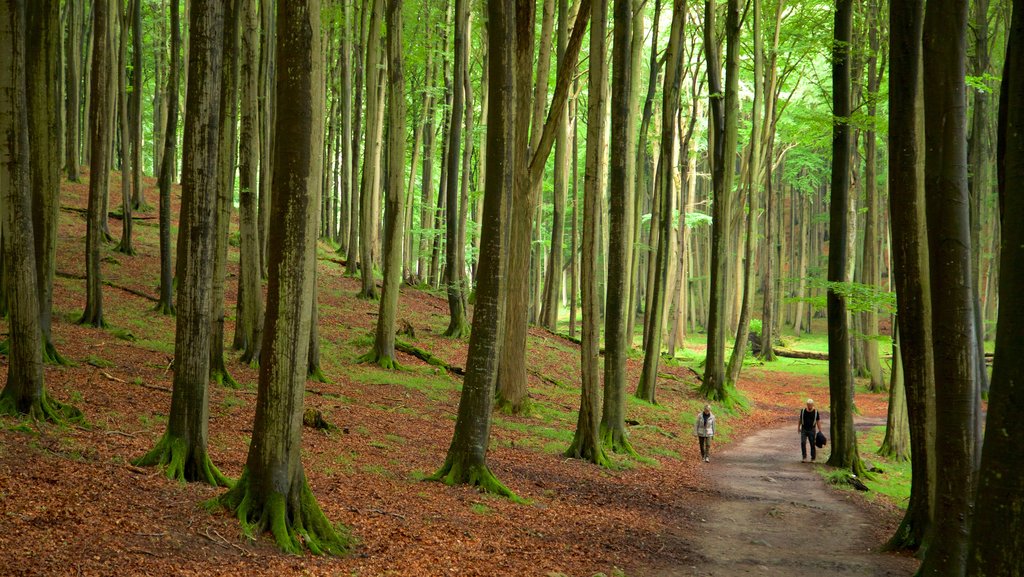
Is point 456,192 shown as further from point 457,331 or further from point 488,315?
point 488,315

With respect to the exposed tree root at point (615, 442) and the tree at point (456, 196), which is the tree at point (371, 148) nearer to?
the tree at point (456, 196)

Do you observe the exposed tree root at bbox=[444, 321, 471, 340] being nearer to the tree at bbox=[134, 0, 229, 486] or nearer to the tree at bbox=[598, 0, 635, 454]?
the tree at bbox=[598, 0, 635, 454]

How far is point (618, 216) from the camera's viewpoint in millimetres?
13695

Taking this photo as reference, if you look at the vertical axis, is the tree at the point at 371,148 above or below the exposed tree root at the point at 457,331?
above

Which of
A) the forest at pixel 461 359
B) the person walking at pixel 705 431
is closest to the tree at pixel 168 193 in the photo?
the forest at pixel 461 359

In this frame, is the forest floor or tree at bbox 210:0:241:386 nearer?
the forest floor

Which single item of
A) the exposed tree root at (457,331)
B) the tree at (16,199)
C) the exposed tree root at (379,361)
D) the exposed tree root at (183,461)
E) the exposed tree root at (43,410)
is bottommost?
the exposed tree root at (183,461)

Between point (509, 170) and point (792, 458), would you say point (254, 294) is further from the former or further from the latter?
point (792, 458)

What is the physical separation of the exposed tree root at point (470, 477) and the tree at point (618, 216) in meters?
4.16

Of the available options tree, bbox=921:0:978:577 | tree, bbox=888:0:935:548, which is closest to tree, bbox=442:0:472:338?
tree, bbox=888:0:935:548

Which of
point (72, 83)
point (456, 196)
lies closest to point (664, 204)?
point (456, 196)

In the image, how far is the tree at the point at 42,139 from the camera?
1080 cm

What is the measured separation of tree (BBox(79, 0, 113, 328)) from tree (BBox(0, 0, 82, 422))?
6.66 meters

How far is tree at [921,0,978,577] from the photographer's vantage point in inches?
267
